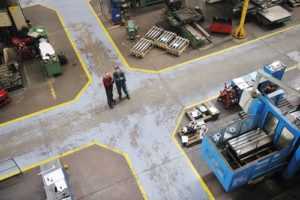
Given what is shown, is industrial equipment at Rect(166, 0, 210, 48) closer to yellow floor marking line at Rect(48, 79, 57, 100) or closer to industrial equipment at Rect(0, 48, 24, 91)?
yellow floor marking line at Rect(48, 79, 57, 100)

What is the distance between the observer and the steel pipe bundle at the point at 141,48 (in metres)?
14.6

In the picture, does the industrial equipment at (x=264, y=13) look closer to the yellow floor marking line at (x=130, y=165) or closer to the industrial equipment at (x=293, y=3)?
the industrial equipment at (x=293, y=3)

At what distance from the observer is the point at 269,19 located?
51.2 ft

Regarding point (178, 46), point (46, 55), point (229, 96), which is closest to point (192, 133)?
point (229, 96)

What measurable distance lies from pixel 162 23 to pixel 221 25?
10.0ft

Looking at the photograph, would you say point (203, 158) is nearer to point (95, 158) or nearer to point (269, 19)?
point (95, 158)

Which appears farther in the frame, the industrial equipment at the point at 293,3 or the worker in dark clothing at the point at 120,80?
the industrial equipment at the point at 293,3

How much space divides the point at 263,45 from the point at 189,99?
5214 mm

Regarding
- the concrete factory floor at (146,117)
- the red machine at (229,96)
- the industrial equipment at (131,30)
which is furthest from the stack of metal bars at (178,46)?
the red machine at (229,96)

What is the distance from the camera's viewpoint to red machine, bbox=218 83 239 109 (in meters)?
12.1

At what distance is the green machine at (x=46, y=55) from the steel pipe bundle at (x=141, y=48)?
3434mm

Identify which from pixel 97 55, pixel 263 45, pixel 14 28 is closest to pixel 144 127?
pixel 97 55

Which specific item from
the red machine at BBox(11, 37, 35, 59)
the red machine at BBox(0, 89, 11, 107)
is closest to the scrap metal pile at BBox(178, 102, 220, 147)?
the red machine at BBox(0, 89, 11, 107)

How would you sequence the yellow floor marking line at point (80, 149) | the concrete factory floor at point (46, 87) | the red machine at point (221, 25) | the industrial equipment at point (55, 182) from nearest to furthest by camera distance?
the industrial equipment at point (55, 182) → the yellow floor marking line at point (80, 149) → the concrete factory floor at point (46, 87) → the red machine at point (221, 25)
